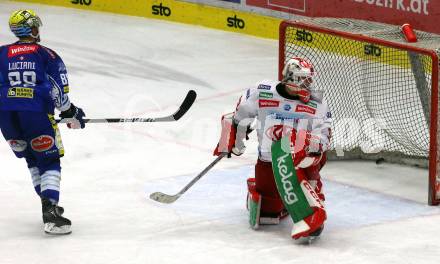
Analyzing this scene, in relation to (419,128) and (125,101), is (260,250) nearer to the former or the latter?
(419,128)

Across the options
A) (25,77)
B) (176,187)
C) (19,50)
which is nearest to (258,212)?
(176,187)

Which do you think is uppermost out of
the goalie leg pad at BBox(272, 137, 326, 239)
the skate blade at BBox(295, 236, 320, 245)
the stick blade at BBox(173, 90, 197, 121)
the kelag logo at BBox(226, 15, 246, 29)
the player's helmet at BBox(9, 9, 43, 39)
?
the player's helmet at BBox(9, 9, 43, 39)

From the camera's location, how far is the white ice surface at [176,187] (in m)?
6.23

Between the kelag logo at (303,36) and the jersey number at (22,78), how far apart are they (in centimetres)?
214

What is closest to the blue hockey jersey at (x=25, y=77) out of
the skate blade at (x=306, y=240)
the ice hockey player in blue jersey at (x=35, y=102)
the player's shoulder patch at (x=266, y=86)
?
the ice hockey player in blue jersey at (x=35, y=102)

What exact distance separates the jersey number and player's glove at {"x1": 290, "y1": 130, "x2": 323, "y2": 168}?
1.45 metres

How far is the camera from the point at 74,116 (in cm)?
662

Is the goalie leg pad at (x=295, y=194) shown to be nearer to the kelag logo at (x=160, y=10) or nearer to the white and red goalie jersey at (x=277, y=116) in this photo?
the white and red goalie jersey at (x=277, y=116)

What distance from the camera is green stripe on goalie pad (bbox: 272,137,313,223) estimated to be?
248 inches

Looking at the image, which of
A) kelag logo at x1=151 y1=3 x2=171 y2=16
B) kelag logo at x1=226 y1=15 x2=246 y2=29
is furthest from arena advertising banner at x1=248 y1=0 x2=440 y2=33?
kelag logo at x1=151 y1=3 x2=171 y2=16

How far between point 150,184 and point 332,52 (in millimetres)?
1701

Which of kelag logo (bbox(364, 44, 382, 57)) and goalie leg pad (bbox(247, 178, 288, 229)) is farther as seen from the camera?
kelag logo (bbox(364, 44, 382, 57))

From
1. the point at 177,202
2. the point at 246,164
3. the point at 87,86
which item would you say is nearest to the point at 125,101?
the point at 87,86

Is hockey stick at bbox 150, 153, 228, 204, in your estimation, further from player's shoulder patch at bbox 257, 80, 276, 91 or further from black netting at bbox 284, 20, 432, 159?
black netting at bbox 284, 20, 432, 159
